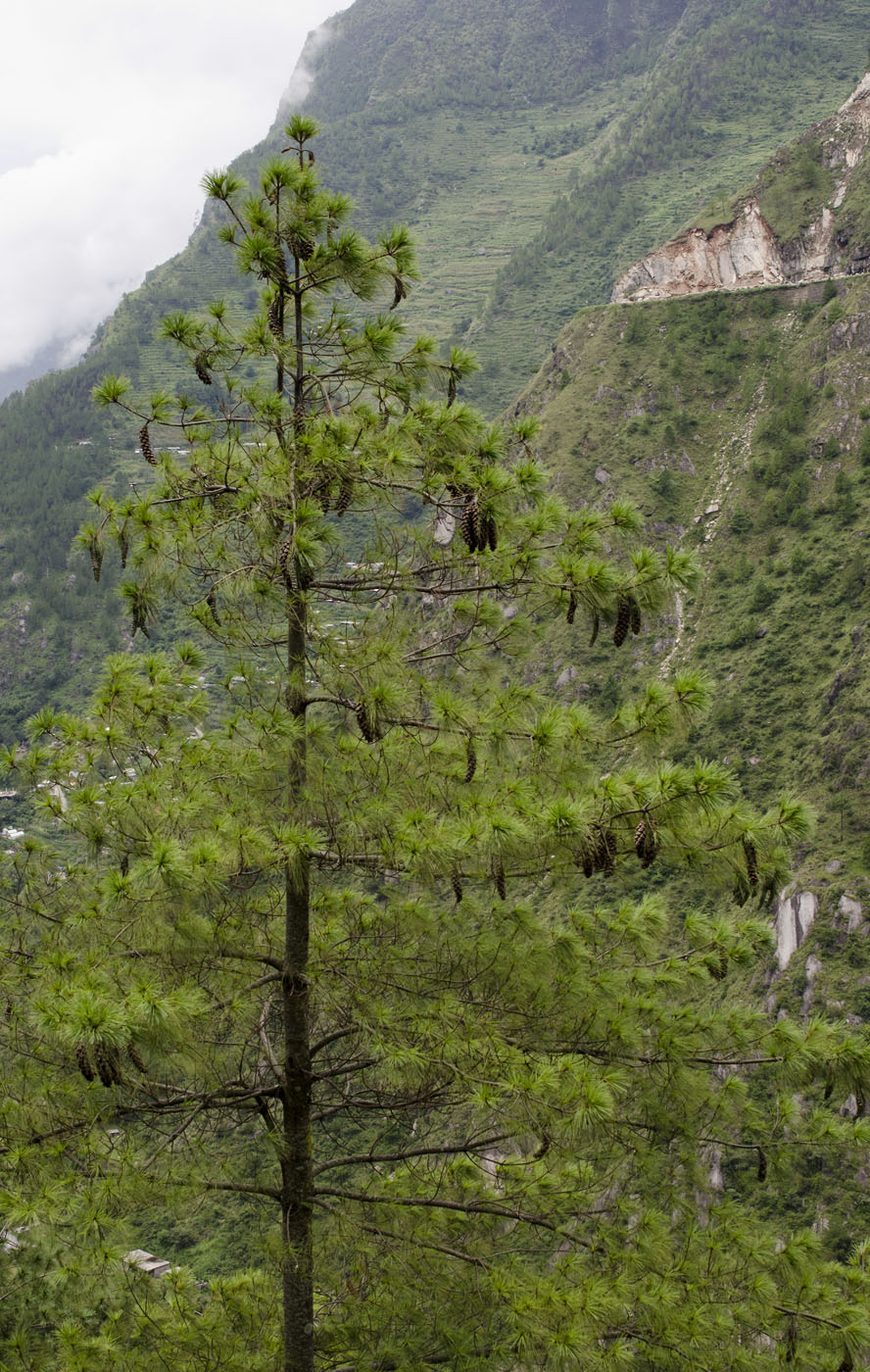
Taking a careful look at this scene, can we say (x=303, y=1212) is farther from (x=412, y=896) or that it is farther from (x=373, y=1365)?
(x=412, y=896)

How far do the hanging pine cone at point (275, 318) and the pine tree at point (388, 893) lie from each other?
0.02 metres

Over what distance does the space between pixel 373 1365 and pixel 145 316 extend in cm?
11678

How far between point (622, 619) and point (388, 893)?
2260mm

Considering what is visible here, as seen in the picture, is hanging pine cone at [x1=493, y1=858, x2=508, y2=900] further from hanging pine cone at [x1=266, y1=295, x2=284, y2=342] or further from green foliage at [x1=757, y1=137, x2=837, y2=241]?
green foliage at [x1=757, y1=137, x2=837, y2=241]

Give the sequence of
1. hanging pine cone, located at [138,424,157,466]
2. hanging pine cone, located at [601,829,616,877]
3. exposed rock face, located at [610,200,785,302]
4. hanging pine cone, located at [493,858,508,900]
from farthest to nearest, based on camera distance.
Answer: exposed rock face, located at [610,200,785,302] < hanging pine cone, located at [138,424,157,466] < hanging pine cone, located at [493,858,508,900] < hanging pine cone, located at [601,829,616,877]

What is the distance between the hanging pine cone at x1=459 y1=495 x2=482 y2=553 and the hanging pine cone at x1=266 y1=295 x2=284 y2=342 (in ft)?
5.28

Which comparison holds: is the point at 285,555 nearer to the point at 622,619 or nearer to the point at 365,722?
the point at 365,722

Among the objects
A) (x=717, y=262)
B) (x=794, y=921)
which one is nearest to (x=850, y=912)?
(x=794, y=921)

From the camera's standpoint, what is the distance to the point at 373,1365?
609 cm

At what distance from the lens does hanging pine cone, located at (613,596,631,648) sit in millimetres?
5309

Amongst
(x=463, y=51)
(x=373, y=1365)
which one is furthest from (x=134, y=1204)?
(x=463, y=51)

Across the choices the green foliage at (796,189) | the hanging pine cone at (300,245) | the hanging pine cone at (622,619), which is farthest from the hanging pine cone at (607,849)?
the green foliage at (796,189)

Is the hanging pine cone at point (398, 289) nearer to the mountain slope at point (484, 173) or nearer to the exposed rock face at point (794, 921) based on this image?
the exposed rock face at point (794, 921)

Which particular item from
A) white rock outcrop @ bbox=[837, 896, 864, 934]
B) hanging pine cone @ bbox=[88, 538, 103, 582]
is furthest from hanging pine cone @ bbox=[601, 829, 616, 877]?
white rock outcrop @ bbox=[837, 896, 864, 934]
